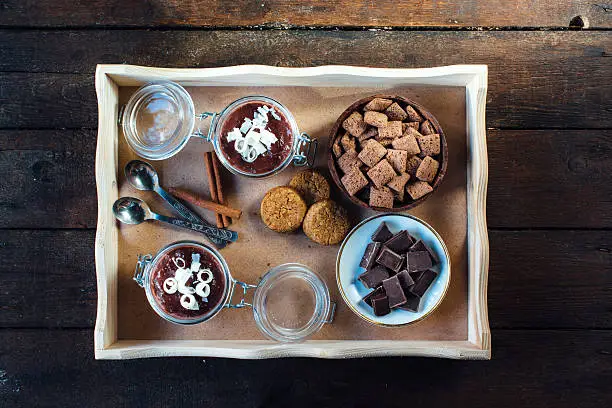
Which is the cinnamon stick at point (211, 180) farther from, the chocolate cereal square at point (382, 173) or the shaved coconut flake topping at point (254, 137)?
the chocolate cereal square at point (382, 173)

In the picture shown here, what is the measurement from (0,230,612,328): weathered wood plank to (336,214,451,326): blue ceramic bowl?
0.86 feet

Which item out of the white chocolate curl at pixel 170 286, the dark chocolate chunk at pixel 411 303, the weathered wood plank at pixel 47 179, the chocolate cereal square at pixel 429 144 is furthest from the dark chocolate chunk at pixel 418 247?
the weathered wood plank at pixel 47 179

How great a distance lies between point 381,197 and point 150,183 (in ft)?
1.88

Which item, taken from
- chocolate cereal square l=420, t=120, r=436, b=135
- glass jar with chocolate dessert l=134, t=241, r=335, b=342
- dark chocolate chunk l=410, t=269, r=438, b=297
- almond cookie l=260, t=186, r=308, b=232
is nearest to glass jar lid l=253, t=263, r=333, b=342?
glass jar with chocolate dessert l=134, t=241, r=335, b=342

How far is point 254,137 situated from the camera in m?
1.29

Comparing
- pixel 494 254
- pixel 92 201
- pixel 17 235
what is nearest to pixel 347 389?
pixel 494 254

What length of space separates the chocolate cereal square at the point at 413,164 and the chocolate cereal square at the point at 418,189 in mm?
25

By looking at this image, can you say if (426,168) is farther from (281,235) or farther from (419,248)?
(281,235)

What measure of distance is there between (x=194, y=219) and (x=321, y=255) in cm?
34

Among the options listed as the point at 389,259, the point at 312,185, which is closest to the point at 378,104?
the point at 312,185

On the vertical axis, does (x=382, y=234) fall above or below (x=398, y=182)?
below

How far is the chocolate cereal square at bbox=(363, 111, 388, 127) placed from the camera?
4.07 feet

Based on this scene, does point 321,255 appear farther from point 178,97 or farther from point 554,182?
point 554,182

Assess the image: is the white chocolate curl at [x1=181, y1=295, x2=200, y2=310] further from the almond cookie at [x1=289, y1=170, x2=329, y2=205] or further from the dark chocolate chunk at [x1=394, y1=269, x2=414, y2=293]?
the dark chocolate chunk at [x1=394, y1=269, x2=414, y2=293]
